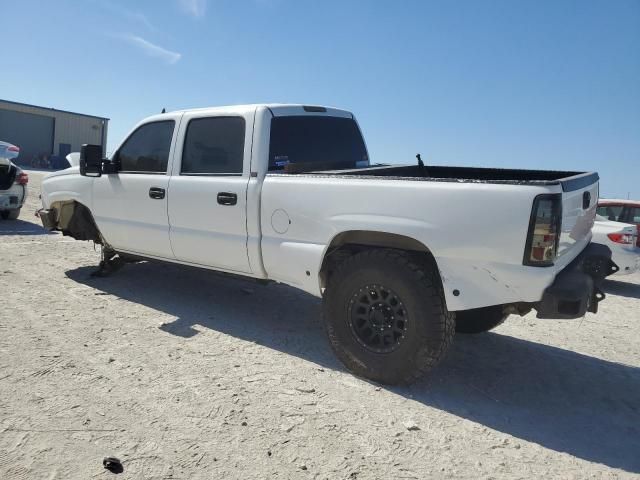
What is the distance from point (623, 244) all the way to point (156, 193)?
24.2 feet

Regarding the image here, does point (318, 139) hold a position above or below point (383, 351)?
above

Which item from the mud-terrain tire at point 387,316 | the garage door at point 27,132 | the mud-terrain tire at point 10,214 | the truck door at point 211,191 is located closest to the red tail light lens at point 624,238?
the mud-terrain tire at point 387,316

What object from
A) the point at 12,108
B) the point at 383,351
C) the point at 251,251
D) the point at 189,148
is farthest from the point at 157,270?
the point at 12,108

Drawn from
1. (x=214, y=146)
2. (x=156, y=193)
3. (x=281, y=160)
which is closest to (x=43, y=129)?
(x=156, y=193)

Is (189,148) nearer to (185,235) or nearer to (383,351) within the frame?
(185,235)

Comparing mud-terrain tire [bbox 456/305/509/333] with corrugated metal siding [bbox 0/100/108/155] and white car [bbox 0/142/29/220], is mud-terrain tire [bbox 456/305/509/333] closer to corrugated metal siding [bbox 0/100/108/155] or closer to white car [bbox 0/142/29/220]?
white car [bbox 0/142/29/220]

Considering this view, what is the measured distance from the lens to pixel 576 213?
126 inches

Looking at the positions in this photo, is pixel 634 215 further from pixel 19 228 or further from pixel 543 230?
pixel 19 228

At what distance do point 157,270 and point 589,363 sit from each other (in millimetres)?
5330

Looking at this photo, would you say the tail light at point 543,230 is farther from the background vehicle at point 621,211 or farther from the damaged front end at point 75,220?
the background vehicle at point 621,211

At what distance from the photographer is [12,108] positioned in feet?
117

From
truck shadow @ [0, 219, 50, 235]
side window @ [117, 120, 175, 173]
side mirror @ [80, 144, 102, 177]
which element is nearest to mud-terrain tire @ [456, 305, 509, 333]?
side window @ [117, 120, 175, 173]

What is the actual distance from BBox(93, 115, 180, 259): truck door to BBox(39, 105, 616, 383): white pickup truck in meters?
0.02

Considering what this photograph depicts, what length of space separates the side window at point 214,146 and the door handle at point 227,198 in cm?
22
